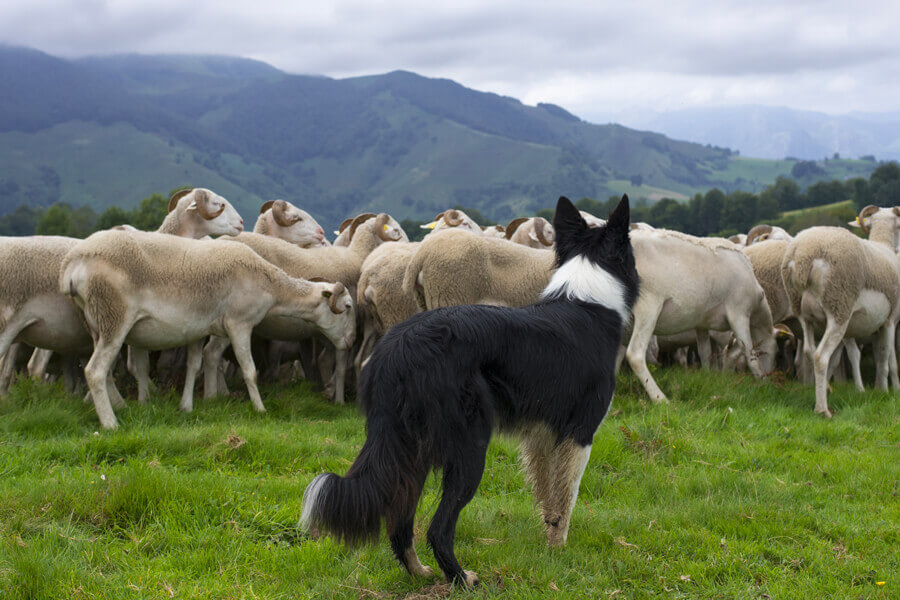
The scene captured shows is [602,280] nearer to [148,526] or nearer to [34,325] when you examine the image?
[148,526]

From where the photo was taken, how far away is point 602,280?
4.22 meters

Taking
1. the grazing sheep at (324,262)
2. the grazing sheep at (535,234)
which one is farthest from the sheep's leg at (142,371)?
the grazing sheep at (535,234)

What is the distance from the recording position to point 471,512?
4.76 m

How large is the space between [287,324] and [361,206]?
582 ft

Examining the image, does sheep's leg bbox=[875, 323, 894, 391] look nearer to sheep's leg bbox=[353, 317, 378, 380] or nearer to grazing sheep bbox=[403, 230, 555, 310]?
grazing sheep bbox=[403, 230, 555, 310]

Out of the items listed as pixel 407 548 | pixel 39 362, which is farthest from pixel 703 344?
pixel 39 362

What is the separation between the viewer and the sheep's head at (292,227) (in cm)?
1085

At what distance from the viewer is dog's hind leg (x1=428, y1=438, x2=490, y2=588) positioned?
344 cm

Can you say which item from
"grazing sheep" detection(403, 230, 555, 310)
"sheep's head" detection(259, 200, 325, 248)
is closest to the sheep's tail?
"grazing sheep" detection(403, 230, 555, 310)

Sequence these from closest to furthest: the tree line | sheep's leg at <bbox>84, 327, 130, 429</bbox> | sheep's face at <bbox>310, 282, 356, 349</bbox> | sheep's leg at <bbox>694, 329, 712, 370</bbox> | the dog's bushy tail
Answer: the dog's bushy tail → sheep's leg at <bbox>84, 327, 130, 429</bbox> → sheep's face at <bbox>310, 282, 356, 349</bbox> → sheep's leg at <bbox>694, 329, 712, 370</bbox> → the tree line

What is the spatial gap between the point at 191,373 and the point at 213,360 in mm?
574

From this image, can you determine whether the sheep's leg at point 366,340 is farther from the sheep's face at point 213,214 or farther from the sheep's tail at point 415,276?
the sheep's face at point 213,214

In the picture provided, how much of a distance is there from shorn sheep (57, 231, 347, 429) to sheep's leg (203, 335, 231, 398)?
0.28 m

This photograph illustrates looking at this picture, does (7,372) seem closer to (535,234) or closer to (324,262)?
(324,262)
